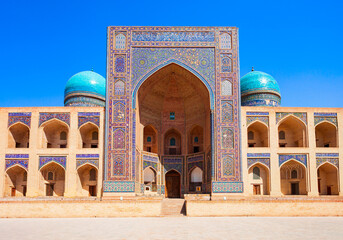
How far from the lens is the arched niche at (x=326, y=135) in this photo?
1805 centimetres

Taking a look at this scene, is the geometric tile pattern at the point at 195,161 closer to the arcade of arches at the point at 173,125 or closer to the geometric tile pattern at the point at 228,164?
the arcade of arches at the point at 173,125

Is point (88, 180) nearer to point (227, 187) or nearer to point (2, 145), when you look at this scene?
point (2, 145)

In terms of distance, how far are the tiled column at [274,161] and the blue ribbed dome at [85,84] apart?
1009 cm

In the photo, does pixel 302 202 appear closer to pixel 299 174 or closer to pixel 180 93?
pixel 299 174

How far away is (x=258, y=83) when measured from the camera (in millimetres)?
21281

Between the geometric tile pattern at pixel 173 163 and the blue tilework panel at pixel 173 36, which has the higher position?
the blue tilework panel at pixel 173 36

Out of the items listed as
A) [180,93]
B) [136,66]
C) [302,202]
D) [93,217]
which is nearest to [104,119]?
[136,66]

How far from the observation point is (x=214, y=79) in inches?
662

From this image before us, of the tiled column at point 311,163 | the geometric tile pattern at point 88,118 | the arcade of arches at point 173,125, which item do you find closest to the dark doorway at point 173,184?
the arcade of arches at point 173,125

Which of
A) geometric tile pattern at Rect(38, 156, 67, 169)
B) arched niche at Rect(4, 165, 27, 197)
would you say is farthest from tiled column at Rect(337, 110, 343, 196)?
arched niche at Rect(4, 165, 27, 197)

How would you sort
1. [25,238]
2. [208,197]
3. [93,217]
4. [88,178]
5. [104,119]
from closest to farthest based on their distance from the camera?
[25,238] < [93,217] < [208,197] < [104,119] < [88,178]

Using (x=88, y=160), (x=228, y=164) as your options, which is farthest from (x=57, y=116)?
(x=228, y=164)

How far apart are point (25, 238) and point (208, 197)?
970 centimetres

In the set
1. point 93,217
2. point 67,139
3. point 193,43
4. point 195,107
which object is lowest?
point 93,217
